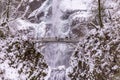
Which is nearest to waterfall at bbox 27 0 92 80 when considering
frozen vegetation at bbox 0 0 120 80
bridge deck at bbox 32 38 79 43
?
frozen vegetation at bbox 0 0 120 80

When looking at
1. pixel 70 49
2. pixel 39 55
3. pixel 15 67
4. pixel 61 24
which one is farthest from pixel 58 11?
pixel 15 67

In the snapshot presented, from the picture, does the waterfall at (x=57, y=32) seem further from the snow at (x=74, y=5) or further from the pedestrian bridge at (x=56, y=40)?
the pedestrian bridge at (x=56, y=40)

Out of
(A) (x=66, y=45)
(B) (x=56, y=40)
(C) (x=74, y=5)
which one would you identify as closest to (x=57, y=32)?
(B) (x=56, y=40)

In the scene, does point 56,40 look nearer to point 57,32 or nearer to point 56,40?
point 56,40

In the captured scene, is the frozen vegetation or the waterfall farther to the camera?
the waterfall

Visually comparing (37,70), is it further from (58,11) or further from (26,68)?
(58,11)

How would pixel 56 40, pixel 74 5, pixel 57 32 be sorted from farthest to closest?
1. pixel 74 5
2. pixel 57 32
3. pixel 56 40

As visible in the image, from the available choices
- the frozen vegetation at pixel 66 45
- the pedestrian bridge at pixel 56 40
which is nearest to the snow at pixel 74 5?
the frozen vegetation at pixel 66 45

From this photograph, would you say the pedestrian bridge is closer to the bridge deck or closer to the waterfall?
the bridge deck
